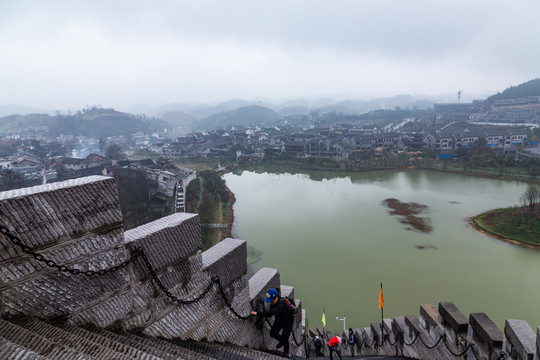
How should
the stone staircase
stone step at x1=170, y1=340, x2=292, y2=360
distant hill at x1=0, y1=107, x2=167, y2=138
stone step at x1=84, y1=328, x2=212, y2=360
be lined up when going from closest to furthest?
the stone staircase → stone step at x1=84, y1=328, x2=212, y2=360 → stone step at x1=170, y1=340, x2=292, y2=360 → distant hill at x1=0, y1=107, x2=167, y2=138

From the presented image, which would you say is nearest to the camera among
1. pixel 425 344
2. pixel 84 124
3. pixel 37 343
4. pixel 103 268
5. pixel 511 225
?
pixel 37 343

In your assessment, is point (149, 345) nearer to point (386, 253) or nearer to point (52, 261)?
→ point (52, 261)

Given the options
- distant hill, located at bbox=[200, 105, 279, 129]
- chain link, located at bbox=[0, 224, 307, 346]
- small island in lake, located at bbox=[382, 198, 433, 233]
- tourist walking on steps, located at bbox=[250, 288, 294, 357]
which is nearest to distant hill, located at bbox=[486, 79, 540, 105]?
distant hill, located at bbox=[200, 105, 279, 129]

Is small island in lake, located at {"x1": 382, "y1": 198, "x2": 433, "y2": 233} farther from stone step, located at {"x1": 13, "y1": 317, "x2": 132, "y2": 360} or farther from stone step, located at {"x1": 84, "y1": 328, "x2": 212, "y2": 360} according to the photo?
A: stone step, located at {"x1": 13, "y1": 317, "x2": 132, "y2": 360}

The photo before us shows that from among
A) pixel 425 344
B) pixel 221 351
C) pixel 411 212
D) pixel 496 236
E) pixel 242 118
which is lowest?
pixel 496 236

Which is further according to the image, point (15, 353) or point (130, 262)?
point (130, 262)

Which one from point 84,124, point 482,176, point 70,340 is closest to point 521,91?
point 482,176

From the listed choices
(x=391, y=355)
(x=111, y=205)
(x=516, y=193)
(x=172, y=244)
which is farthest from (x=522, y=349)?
(x=516, y=193)
